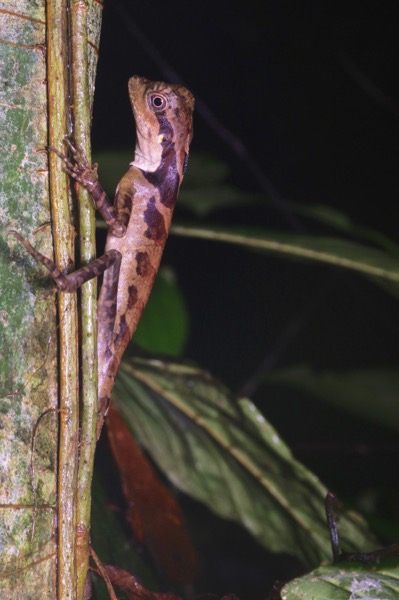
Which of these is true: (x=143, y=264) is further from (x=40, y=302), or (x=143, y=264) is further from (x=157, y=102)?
(x=40, y=302)

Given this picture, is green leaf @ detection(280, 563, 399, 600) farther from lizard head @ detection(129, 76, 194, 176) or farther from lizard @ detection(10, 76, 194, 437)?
lizard head @ detection(129, 76, 194, 176)

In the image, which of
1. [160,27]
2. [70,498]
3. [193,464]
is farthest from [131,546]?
[160,27]

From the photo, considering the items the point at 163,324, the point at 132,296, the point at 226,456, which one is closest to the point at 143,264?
the point at 132,296

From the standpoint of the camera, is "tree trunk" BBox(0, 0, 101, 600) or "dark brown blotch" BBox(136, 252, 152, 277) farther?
→ "dark brown blotch" BBox(136, 252, 152, 277)

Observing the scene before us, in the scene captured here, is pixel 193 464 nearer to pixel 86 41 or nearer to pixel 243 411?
pixel 243 411

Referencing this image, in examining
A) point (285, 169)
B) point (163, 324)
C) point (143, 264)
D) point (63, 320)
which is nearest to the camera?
point (63, 320)

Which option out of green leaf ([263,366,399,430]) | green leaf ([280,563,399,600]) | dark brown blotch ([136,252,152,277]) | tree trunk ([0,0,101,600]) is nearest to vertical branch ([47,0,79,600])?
tree trunk ([0,0,101,600])
